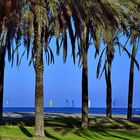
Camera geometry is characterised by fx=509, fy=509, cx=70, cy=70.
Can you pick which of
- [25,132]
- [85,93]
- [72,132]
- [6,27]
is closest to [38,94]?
[25,132]

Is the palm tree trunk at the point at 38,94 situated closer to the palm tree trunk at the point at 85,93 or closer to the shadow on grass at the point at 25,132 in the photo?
the shadow on grass at the point at 25,132

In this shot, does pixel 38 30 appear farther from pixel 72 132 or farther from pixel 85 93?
pixel 85 93

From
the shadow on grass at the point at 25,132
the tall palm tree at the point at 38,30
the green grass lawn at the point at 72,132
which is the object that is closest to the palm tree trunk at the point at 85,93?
the green grass lawn at the point at 72,132

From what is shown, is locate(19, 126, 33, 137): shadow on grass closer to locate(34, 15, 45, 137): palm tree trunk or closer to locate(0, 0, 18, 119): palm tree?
locate(34, 15, 45, 137): palm tree trunk

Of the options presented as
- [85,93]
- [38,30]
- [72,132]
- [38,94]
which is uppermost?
[38,30]

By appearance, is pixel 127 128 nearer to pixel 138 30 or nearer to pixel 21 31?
pixel 138 30

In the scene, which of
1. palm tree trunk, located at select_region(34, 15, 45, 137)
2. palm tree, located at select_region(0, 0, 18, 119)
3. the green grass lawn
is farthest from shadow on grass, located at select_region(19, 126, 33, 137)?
palm tree, located at select_region(0, 0, 18, 119)

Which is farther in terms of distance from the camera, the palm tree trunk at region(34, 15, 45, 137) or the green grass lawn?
the green grass lawn

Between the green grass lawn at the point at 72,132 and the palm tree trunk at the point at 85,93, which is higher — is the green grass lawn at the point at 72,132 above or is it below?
below

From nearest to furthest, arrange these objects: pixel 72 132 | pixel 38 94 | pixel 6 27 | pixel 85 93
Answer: pixel 38 94 < pixel 72 132 < pixel 6 27 < pixel 85 93

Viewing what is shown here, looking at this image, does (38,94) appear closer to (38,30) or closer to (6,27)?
(38,30)

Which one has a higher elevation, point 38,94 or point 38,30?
point 38,30

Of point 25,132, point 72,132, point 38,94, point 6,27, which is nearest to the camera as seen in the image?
point 38,94

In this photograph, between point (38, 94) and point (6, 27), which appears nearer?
point (38, 94)
